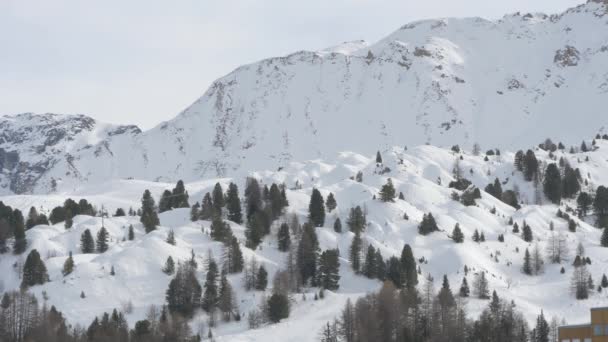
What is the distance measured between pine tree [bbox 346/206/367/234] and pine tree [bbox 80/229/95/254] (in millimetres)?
43971

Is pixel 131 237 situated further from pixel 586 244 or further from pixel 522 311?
pixel 586 244

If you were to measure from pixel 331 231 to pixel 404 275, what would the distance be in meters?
24.2

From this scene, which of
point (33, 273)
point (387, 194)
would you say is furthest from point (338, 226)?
point (33, 273)

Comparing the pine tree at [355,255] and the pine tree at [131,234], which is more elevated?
the pine tree at [131,234]

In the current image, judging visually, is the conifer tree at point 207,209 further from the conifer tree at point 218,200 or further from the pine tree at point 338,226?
the pine tree at point 338,226

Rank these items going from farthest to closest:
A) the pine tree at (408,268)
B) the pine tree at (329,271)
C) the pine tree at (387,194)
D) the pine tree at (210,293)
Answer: the pine tree at (387,194) < the pine tree at (329,271) < the pine tree at (408,268) < the pine tree at (210,293)

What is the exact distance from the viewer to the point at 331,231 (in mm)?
165000

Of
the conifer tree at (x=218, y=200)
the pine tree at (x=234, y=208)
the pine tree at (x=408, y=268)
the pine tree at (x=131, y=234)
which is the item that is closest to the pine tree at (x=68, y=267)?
the pine tree at (x=131, y=234)

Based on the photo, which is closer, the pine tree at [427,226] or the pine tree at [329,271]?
the pine tree at [329,271]

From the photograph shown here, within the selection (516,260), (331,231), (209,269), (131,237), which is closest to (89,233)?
(131,237)

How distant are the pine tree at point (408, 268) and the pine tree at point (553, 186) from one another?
6042 cm

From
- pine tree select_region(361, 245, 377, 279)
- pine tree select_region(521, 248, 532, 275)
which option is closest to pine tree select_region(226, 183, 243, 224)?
pine tree select_region(361, 245, 377, 279)

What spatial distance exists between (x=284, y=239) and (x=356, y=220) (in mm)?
14173

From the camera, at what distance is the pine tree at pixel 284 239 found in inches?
6240
